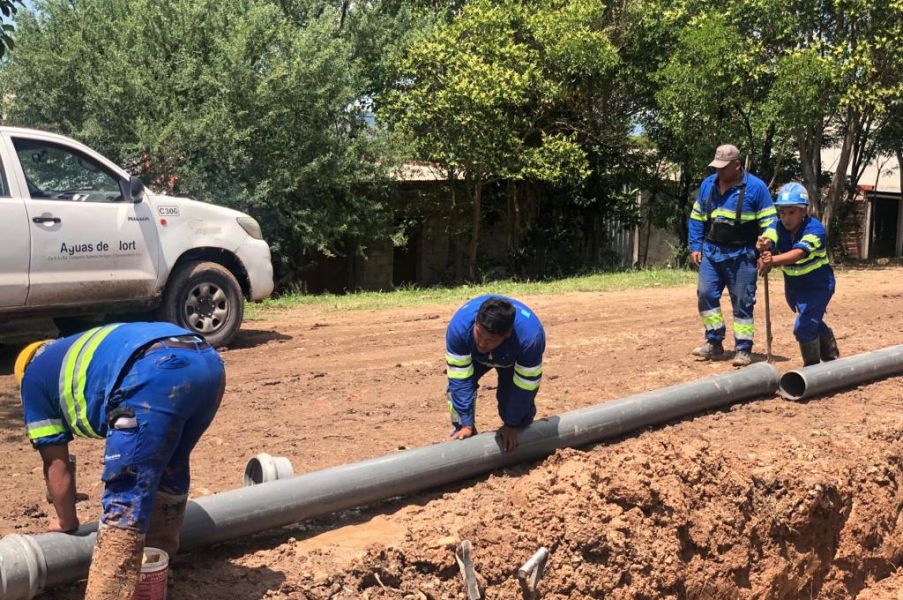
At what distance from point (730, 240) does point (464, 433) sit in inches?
151

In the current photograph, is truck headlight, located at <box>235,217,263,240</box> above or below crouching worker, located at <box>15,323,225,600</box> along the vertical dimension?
above

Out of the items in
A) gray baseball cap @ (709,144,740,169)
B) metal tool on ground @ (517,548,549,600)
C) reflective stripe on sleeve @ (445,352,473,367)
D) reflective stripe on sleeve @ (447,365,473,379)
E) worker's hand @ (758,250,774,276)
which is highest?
gray baseball cap @ (709,144,740,169)

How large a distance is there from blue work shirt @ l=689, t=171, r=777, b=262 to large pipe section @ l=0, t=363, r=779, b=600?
6.26ft

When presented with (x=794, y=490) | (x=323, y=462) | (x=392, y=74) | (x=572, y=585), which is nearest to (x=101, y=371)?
(x=323, y=462)

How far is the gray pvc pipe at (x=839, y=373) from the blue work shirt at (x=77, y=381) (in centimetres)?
504

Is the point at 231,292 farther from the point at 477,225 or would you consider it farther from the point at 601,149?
the point at 601,149

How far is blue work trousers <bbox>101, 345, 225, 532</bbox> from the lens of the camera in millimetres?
3229

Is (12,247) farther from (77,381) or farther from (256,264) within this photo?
(77,381)

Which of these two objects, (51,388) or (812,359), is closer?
(51,388)

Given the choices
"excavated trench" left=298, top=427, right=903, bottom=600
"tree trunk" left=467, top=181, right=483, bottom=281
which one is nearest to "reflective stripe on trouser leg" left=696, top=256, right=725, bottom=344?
"excavated trench" left=298, top=427, right=903, bottom=600

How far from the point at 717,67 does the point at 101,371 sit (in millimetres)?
16190

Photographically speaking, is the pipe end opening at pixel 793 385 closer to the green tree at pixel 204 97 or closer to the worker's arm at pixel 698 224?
the worker's arm at pixel 698 224

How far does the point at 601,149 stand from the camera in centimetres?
2064

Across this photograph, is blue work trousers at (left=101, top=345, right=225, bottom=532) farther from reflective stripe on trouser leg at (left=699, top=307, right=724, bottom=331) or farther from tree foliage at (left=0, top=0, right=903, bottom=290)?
tree foliage at (left=0, top=0, right=903, bottom=290)
